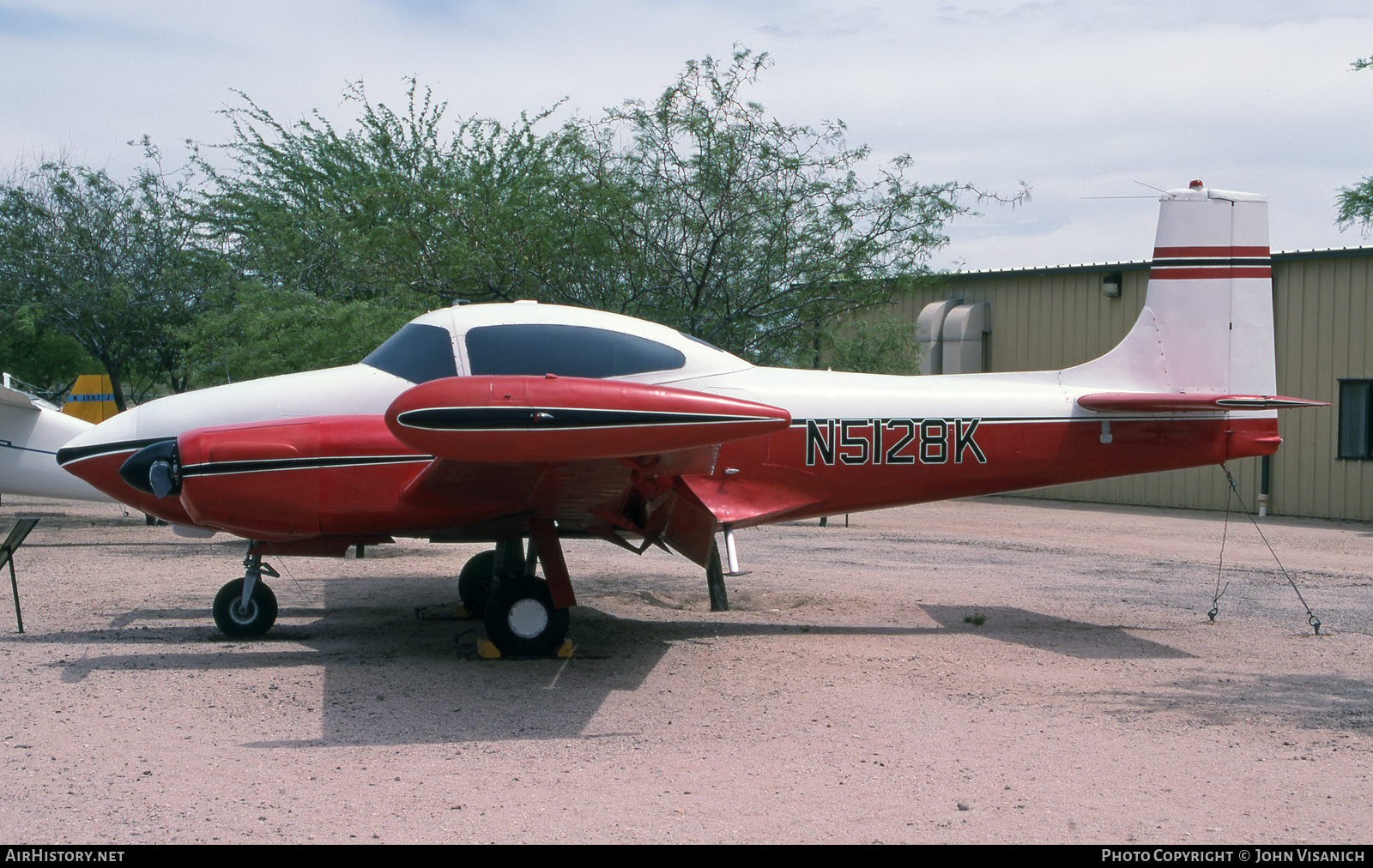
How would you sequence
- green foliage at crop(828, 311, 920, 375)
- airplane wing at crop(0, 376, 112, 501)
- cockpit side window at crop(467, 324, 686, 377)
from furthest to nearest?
green foliage at crop(828, 311, 920, 375), airplane wing at crop(0, 376, 112, 501), cockpit side window at crop(467, 324, 686, 377)

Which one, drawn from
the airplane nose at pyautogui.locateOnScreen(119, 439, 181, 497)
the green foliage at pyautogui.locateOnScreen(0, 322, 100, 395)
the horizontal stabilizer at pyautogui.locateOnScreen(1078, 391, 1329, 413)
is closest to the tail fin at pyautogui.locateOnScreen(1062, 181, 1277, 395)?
the horizontal stabilizer at pyautogui.locateOnScreen(1078, 391, 1329, 413)

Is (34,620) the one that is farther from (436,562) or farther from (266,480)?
(436,562)

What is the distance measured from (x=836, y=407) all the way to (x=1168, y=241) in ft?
9.66

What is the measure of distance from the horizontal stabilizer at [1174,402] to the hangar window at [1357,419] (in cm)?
1243

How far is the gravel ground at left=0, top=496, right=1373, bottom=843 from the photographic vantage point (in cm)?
408

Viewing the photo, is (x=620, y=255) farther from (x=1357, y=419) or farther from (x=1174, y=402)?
(x=1357, y=419)

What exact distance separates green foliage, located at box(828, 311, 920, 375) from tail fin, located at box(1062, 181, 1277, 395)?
4.91m

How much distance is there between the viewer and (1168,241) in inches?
328

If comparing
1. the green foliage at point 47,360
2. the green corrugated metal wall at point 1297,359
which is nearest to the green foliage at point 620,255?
the green corrugated metal wall at point 1297,359

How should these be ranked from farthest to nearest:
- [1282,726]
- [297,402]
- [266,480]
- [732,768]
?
[297,402], [266,480], [1282,726], [732,768]

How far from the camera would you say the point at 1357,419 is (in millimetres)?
18438

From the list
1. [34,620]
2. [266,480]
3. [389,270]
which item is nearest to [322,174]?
[389,270]

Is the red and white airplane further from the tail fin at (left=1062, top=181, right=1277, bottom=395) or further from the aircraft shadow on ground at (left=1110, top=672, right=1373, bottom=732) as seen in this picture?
the aircraft shadow on ground at (left=1110, top=672, right=1373, bottom=732)

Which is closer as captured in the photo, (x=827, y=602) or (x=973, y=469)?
(x=973, y=469)
